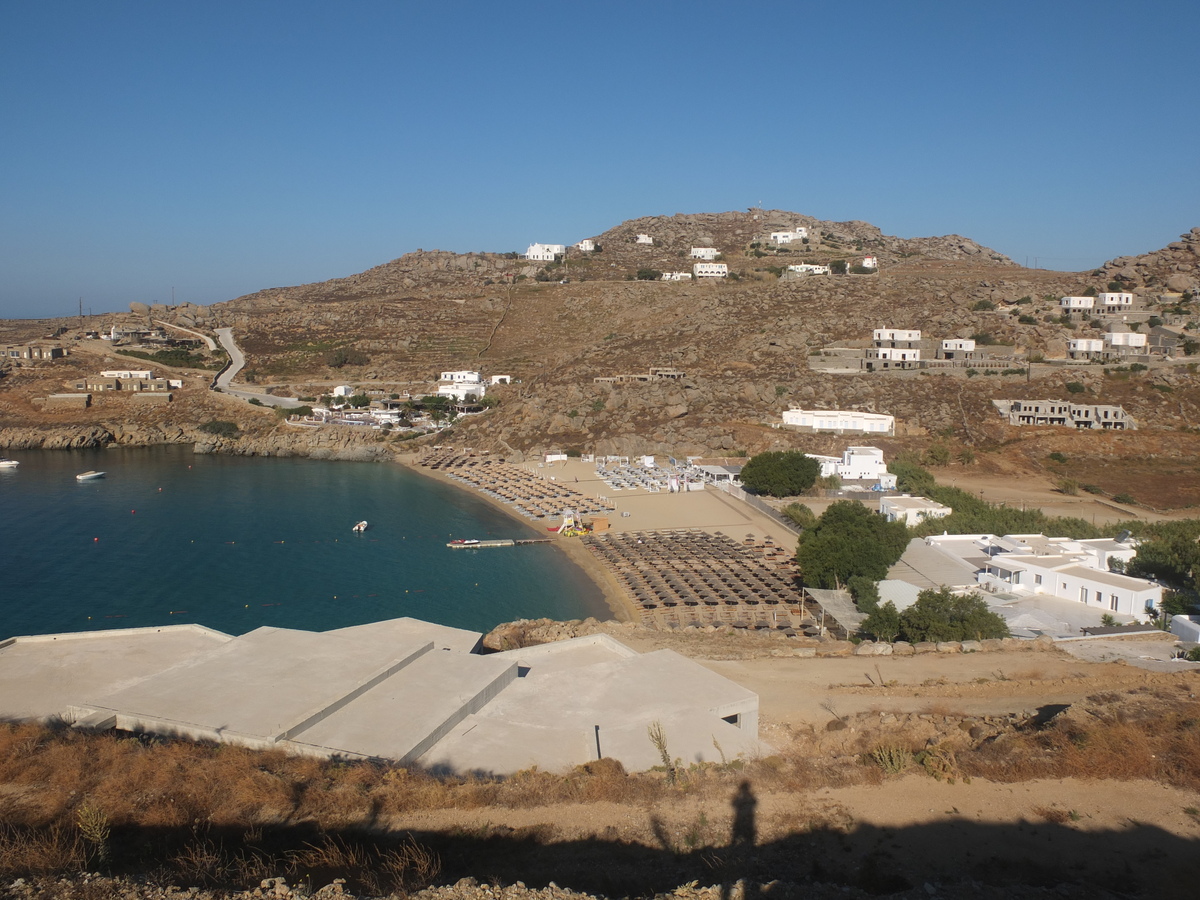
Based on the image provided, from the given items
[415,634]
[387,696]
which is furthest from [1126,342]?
[387,696]

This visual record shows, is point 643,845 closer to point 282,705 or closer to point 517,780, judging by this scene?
point 517,780

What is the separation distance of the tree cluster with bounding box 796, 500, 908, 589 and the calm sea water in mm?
5744

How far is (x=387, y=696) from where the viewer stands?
32.7ft

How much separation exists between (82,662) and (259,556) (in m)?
16.5

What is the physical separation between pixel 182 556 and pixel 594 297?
5062cm

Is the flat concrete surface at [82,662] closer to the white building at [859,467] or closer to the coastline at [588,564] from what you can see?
the coastline at [588,564]

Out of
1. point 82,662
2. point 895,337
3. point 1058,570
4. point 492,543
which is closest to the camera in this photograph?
point 82,662

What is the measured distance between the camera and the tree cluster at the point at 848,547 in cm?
2002

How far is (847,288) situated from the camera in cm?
6312

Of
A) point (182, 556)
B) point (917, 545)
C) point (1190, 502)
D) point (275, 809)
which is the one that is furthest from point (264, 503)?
point (1190, 502)

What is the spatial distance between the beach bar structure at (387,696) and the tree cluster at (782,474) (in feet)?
68.5

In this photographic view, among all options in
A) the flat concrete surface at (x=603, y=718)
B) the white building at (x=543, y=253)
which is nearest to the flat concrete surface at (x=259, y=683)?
the flat concrete surface at (x=603, y=718)

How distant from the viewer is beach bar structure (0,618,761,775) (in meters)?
8.72

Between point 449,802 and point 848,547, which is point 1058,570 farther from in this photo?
point 449,802
